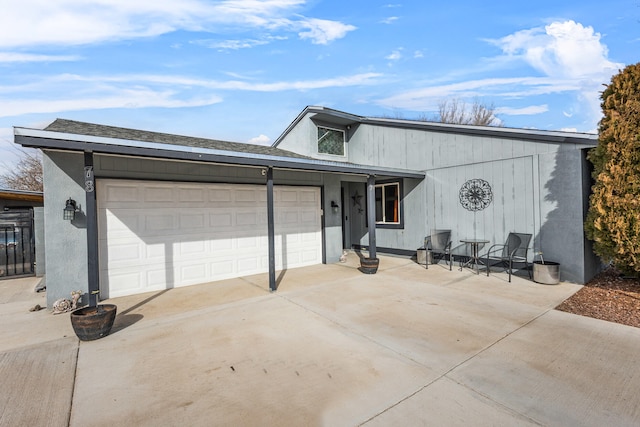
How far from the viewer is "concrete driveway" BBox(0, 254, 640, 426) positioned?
2.25 meters

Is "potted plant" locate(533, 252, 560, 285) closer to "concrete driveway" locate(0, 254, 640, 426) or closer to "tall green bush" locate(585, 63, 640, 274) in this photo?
"concrete driveway" locate(0, 254, 640, 426)

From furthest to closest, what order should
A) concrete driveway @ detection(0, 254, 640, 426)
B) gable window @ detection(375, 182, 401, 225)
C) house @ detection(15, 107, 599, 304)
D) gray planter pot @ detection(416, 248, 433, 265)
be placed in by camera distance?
gable window @ detection(375, 182, 401, 225)
gray planter pot @ detection(416, 248, 433, 265)
house @ detection(15, 107, 599, 304)
concrete driveway @ detection(0, 254, 640, 426)

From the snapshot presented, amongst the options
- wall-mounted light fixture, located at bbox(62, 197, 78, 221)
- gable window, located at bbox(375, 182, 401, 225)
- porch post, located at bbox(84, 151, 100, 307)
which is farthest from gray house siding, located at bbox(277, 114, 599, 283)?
porch post, located at bbox(84, 151, 100, 307)

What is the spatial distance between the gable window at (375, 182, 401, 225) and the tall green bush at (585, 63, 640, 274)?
457 cm

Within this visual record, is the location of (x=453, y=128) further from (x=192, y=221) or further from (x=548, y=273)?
(x=192, y=221)

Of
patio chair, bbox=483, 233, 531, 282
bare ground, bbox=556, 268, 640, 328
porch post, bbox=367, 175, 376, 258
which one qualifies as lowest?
bare ground, bbox=556, 268, 640, 328

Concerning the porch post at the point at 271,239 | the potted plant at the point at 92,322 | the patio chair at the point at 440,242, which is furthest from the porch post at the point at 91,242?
the patio chair at the point at 440,242

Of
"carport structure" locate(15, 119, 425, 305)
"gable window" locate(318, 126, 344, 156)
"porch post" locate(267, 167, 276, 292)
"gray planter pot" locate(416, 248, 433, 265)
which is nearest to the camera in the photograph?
"carport structure" locate(15, 119, 425, 305)

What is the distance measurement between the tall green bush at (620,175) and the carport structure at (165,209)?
379 cm

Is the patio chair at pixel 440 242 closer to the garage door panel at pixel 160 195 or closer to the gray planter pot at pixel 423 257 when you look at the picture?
the gray planter pot at pixel 423 257

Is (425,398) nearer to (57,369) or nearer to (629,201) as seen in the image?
(57,369)

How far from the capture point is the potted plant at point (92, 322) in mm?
3512

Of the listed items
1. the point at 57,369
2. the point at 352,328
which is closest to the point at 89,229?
the point at 57,369

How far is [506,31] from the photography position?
9.41m
